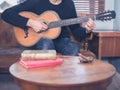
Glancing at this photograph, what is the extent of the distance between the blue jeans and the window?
944mm

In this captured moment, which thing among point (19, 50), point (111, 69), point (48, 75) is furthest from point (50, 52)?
point (19, 50)

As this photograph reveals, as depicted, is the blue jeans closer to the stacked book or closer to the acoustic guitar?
the acoustic guitar

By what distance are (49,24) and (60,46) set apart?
0.79ft

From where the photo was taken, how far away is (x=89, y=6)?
306 cm

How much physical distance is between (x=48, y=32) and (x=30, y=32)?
0.17m

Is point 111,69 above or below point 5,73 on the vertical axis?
above

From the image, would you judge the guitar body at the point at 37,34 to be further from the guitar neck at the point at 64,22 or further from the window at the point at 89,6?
the window at the point at 89,6

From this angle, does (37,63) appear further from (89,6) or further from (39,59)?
(89,6)

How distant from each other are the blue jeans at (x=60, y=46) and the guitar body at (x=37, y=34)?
5 centimetres

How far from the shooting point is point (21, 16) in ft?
7.19

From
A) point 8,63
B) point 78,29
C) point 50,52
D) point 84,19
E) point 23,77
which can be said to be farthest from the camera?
point 8,63

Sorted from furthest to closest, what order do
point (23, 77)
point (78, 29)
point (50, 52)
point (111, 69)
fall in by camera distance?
point (78, 29), point (50, 52), point (111, 69), point (23, 77)

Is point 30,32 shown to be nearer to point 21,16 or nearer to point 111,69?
point 21,16

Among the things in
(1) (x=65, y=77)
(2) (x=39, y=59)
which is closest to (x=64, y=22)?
(2) (x=39, y=59)
